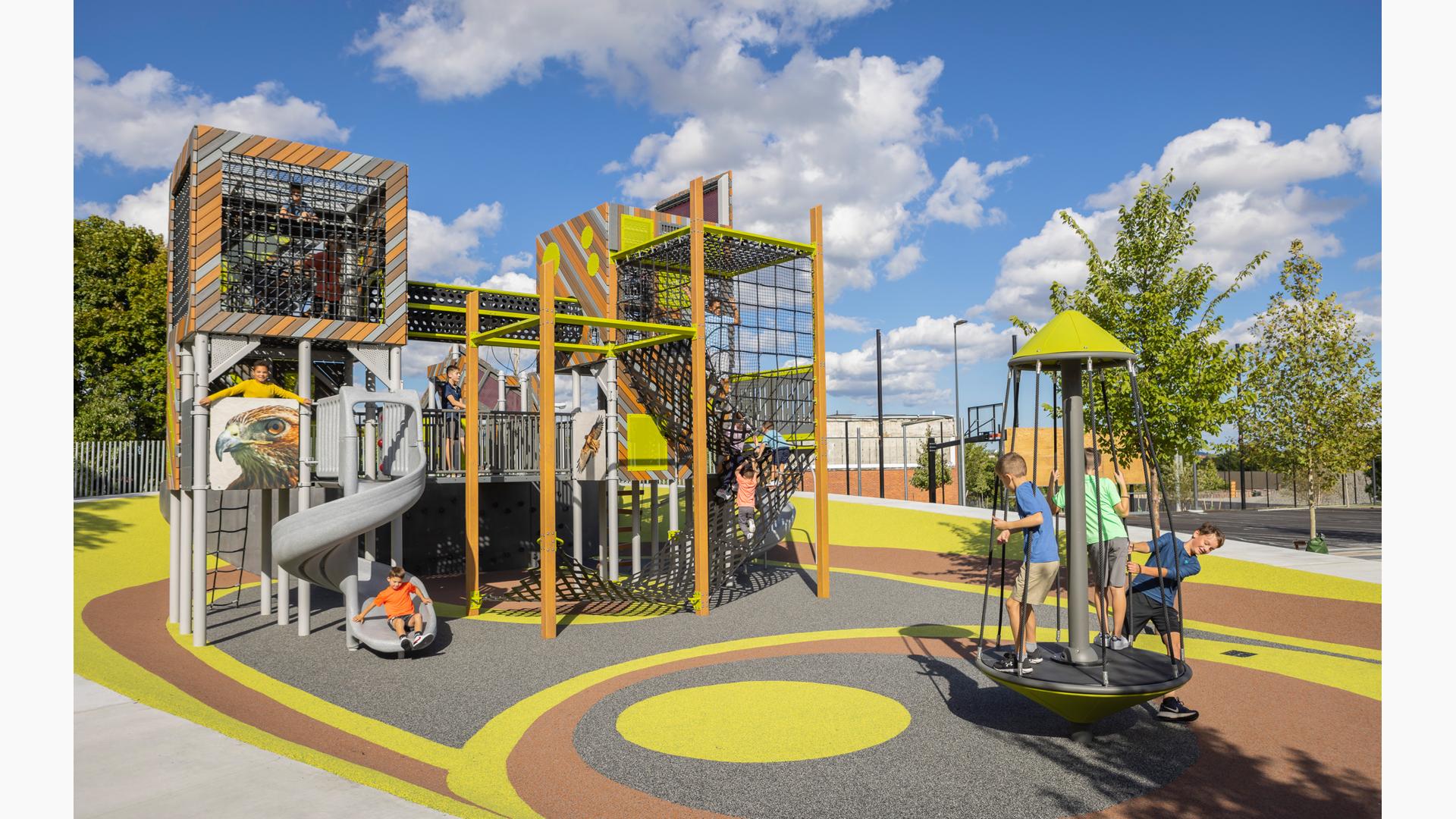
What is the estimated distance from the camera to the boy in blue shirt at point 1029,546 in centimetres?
693

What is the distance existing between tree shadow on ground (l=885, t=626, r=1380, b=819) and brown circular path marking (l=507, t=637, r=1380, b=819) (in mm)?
13

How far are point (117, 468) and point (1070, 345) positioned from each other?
26516 mm

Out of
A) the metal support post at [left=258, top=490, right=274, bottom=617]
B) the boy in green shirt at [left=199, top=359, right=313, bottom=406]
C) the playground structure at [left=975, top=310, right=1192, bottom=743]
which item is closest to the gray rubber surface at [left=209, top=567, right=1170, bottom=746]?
the metal support post at [left=258, top=490, right=274, bottom=617]

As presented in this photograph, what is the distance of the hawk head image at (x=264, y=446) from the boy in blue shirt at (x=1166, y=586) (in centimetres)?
992

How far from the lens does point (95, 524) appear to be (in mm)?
19609

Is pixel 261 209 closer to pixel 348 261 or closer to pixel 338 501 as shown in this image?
pixel 348 261

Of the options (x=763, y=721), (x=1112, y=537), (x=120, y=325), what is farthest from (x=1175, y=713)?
(x=120, y=325)

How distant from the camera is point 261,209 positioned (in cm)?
1273

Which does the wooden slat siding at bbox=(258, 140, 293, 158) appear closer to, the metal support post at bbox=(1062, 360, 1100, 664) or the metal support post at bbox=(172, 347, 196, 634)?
the metal support post at bbox=(172, 347, 196, 634)

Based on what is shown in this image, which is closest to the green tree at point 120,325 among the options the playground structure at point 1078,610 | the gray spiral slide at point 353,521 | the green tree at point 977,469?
the gray spiral slide at point 353,521

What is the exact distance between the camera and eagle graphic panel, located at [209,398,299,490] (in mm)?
11352

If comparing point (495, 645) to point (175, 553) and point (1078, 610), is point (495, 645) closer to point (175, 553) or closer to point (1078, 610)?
point (175, 553)

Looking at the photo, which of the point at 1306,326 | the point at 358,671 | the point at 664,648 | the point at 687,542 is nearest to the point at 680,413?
the point at 687,542

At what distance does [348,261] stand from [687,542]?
6.42 metres
